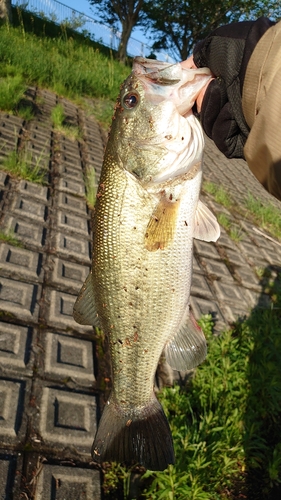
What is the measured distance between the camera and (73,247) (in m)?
4.09

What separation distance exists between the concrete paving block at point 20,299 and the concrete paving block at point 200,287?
1607 millimetres

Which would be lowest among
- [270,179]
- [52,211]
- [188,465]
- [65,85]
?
[188,465]

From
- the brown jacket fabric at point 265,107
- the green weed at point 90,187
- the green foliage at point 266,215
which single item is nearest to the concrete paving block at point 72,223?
the green weed at point 90,187

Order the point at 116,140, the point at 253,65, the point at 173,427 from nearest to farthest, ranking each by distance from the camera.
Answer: the point at 253,65, the point at 116,140, the point at 173,427

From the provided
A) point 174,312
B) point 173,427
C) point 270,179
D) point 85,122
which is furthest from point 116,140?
point 85,122

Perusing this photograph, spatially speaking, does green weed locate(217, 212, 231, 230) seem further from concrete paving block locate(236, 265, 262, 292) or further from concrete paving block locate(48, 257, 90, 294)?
concrete paving block locate(48, 257, 90, 294)

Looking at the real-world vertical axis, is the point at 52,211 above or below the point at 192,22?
below

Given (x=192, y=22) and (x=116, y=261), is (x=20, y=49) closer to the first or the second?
(x=116, y=261)

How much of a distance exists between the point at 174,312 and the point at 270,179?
30.3 inches

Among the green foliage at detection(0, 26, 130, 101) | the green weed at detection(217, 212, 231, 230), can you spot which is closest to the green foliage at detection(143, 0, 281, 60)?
the green foliage at detection(0, 26, 130, 101)

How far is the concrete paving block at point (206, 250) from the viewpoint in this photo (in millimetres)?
4978

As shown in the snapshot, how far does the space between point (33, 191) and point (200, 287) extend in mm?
2256

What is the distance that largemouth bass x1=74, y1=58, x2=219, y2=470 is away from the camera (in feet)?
6.18

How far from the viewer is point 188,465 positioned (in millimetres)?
2357
